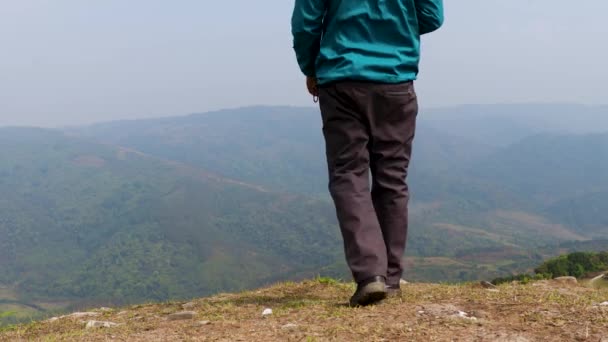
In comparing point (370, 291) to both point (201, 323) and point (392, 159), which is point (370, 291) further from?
point (201, 323)

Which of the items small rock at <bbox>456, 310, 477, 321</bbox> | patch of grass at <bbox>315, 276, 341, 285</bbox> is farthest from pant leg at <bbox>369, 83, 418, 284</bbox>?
patch of grass at <bbox>315, 276, 341, 285</bbox>

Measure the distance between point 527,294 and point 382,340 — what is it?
88.8 inches

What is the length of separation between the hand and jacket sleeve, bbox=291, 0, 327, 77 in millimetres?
79

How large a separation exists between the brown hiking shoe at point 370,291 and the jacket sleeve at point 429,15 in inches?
93.0

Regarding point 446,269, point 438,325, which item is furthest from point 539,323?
point 446,269

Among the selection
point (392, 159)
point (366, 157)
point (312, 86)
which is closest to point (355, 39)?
point (312, 86)

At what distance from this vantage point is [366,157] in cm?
518

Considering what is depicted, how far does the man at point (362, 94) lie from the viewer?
500cm

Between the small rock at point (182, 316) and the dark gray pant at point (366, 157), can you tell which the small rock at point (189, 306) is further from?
the dark gray pant at point (366, 157)

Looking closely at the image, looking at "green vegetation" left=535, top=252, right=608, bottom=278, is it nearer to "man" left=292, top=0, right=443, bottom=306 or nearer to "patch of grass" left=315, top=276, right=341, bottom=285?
"patch of grass" left=315, top=276, right=341, bottom=285

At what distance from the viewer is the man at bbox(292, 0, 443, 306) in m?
5.00

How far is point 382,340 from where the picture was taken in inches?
151

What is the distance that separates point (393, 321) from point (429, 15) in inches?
110

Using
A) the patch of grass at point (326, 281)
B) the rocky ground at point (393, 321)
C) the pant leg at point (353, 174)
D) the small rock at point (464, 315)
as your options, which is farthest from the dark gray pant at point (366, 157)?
the patch of grass at point (326, 281)
